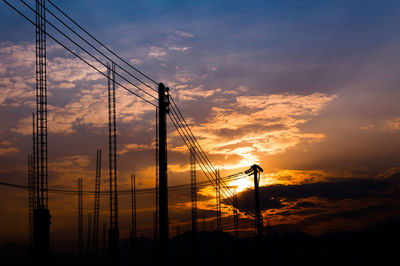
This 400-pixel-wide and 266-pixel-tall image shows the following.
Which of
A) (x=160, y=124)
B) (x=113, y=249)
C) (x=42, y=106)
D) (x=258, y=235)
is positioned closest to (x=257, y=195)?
(x=258, y=235)

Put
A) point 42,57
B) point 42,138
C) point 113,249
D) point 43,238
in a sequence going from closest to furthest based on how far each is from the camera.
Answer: point 43,238 → point 42,138 → point 42,57 → point 113,249

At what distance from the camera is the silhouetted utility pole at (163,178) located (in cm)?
2479

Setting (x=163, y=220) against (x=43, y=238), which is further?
(x=163, y=220)

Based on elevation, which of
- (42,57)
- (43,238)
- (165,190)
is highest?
(42,57)

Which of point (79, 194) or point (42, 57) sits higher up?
point (42, 57)

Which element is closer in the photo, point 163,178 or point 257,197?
point 163,178

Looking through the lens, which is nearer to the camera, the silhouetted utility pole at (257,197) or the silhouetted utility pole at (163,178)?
the silhouetted utility pole at (163,178)

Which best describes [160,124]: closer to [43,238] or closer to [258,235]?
[43,238]

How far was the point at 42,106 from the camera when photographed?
72.8 ft

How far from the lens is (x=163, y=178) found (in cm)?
2544

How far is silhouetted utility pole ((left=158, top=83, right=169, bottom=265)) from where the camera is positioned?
24.8m

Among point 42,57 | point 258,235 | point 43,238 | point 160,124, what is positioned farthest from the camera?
point 258,235

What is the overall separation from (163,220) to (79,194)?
91.9 feet

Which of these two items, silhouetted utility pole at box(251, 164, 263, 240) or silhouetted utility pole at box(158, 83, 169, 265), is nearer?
silhouetted utility pole at box(158, 83, 169, 265)
